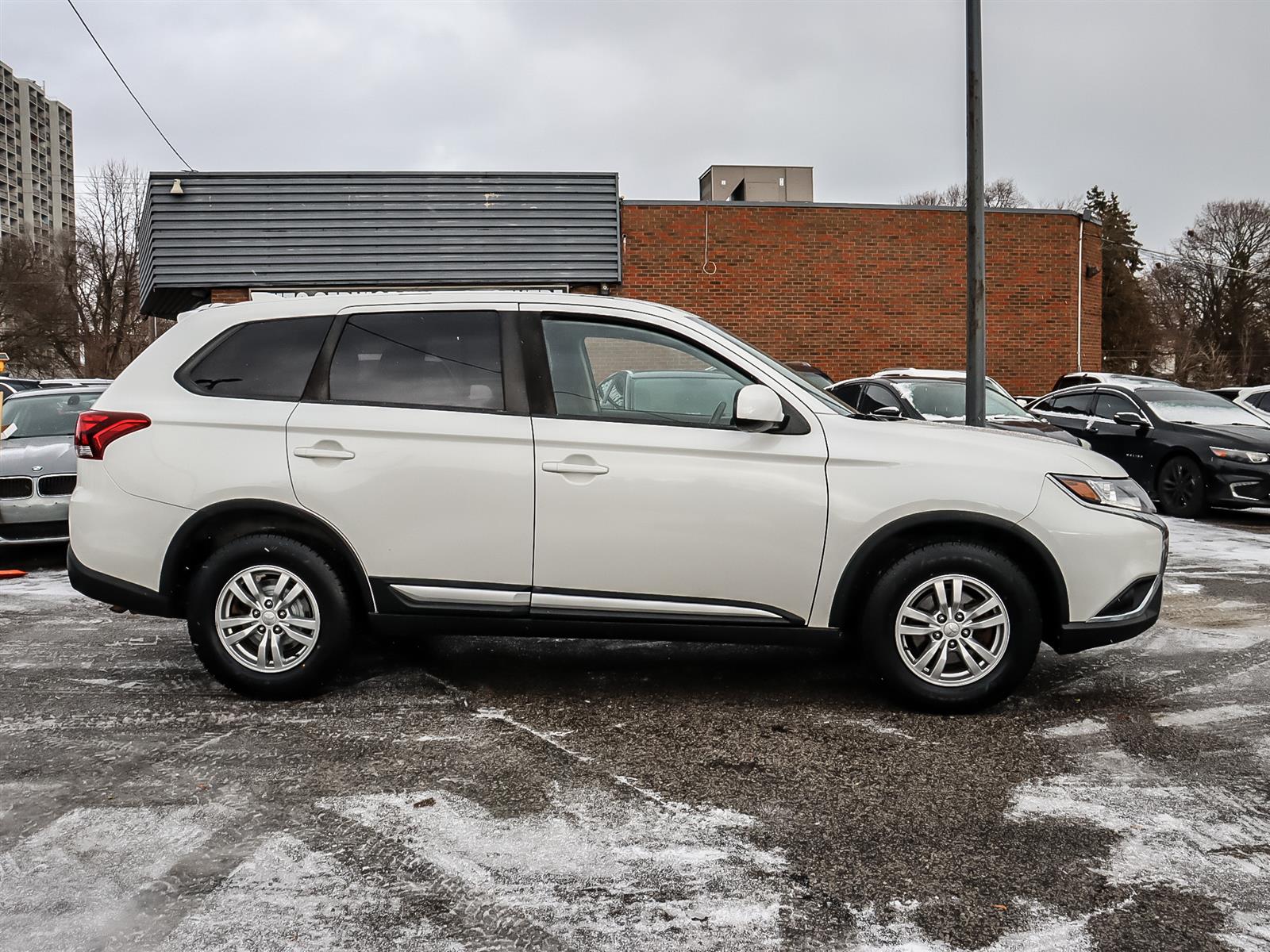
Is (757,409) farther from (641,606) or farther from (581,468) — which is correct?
(641,606)

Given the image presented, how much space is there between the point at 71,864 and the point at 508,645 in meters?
2.92

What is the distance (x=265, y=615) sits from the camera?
4.54 m

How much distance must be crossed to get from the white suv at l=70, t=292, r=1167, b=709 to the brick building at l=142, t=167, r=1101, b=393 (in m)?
13.7

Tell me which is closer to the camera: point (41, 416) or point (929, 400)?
point (41, 416)

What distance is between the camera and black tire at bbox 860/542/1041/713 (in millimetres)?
4277

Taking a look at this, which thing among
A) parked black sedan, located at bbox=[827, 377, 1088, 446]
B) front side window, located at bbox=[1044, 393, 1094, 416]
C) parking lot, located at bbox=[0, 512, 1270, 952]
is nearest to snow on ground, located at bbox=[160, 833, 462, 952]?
parking lot, located at bbox=[0, 512, 1270, 952]

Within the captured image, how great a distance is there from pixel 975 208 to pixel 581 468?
660 cm

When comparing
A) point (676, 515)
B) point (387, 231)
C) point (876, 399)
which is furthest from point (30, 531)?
point (387, 231)

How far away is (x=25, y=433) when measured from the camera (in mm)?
9328

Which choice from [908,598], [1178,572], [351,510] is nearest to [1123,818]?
[908,598]

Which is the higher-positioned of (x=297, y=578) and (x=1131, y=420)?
(x=1131, y=420)

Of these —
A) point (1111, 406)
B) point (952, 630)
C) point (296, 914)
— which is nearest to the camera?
point (296, 914)

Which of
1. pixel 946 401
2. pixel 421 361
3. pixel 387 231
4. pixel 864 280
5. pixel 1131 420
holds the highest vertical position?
pixel 387 231

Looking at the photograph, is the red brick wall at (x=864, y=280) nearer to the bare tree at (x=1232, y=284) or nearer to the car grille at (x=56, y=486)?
the car grille at (x=56, y=486)
